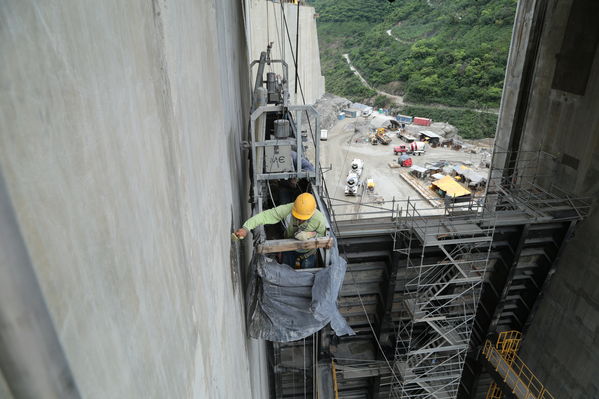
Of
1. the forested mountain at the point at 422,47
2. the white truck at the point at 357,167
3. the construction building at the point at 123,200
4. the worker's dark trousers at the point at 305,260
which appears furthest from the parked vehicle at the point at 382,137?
Result: the worker's dark trousers at the point at 305,260

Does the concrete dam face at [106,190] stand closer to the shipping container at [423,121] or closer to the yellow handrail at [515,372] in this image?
the yellow handrail at [515,372]

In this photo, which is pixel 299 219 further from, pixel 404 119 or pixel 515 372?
pixel 404 119

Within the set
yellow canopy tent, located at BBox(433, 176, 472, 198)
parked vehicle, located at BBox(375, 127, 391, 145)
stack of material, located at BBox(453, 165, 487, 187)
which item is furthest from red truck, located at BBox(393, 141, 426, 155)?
yellow canopy tent, located at BBox(433, 176, 472, 198)

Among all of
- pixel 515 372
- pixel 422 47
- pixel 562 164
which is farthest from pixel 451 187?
pixel 422 47

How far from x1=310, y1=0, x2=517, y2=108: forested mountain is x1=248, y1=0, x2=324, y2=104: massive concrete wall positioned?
18911mm

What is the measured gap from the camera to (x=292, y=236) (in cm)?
433

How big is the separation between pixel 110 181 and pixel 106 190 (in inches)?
1.3

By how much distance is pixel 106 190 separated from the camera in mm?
954

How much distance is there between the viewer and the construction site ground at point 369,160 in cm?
1758

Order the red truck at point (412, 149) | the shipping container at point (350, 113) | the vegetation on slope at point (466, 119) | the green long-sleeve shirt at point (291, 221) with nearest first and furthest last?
the green long-sleeve shirt at point (291, 221) → the red truck at point (412, 149) → the vegetation on slope at point (466, 119) → the shipping container at point (350, 113)

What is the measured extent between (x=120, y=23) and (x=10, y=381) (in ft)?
3.06

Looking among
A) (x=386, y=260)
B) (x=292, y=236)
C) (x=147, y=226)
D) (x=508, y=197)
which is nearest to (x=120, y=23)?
(x=147, y=226)

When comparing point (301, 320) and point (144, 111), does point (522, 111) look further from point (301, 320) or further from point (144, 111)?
point (144, 111)

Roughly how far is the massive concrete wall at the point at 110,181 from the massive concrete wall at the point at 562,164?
8.39 meters
